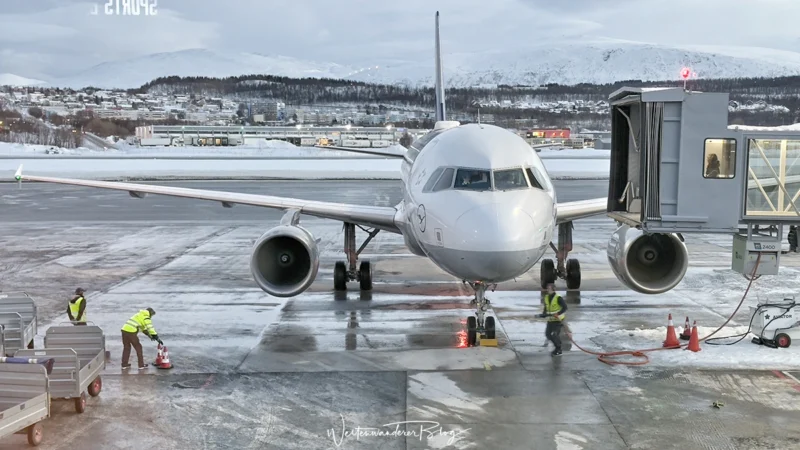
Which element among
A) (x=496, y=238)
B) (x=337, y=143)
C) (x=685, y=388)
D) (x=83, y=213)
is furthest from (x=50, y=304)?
(x=337, y=143)

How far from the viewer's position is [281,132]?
155m

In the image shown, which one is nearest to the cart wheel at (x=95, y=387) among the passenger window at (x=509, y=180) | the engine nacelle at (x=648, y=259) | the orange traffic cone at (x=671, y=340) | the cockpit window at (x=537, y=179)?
the passenger window at (x=509, y=180)

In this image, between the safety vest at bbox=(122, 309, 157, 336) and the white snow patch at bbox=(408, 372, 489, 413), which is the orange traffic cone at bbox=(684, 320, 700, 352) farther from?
the safety vest at bbox=(122, 309, 157, 336)

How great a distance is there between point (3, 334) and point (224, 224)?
70.4ft

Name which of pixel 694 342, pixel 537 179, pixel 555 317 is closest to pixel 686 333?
pixel 694 342

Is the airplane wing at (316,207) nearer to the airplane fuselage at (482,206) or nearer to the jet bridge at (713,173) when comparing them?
the airplane fuselage at (482,206)

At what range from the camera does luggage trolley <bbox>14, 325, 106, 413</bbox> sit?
30.5ft

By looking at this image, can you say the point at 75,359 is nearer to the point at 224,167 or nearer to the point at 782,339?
the point at 782,339

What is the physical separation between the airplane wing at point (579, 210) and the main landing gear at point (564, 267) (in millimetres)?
1224

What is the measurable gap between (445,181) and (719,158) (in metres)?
4.53

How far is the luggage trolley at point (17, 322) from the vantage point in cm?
1137

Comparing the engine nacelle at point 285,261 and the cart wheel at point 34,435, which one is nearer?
the cart wheel at point 34,435

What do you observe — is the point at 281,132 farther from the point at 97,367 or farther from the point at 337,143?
the point at 97,367

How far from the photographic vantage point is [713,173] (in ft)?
37.8
